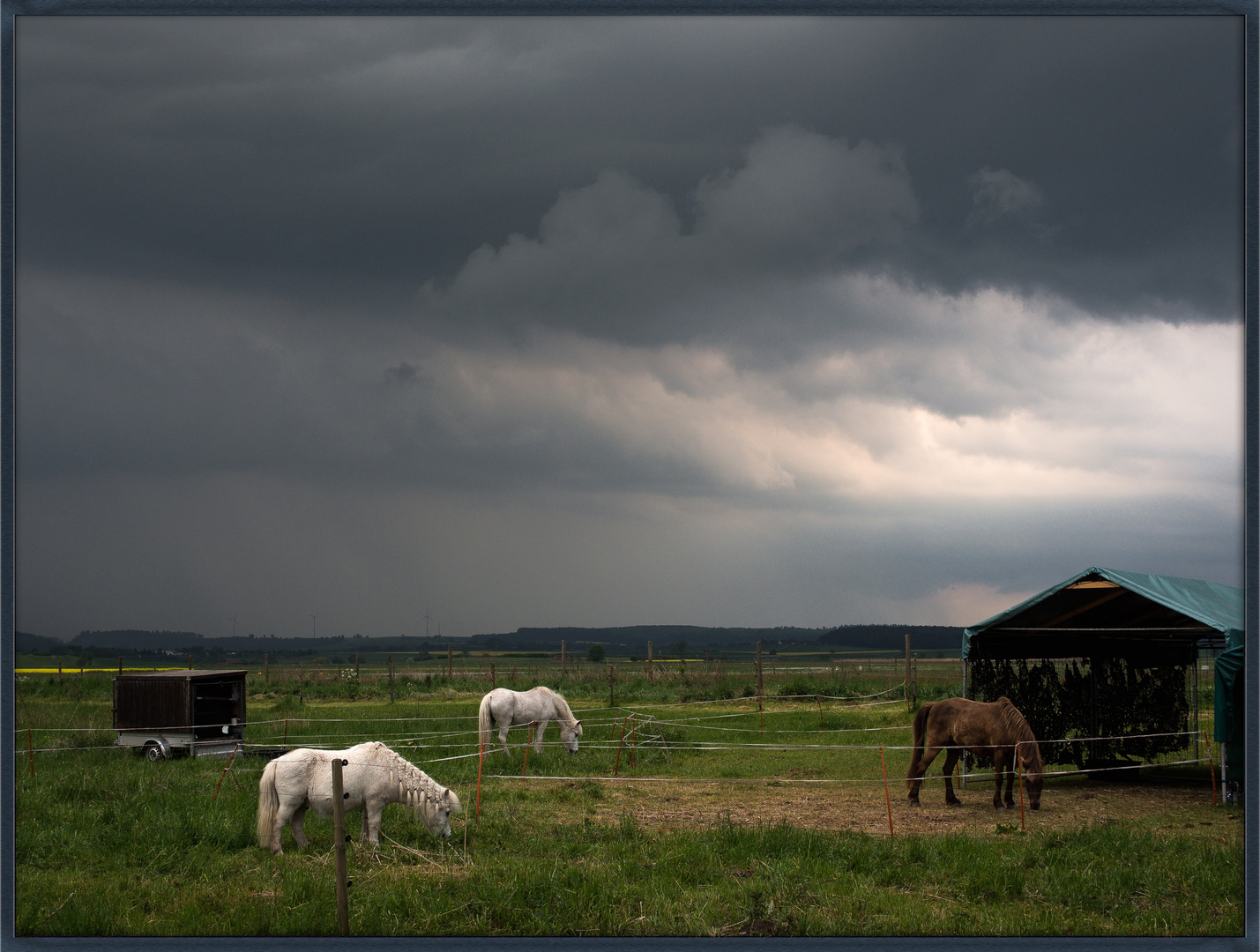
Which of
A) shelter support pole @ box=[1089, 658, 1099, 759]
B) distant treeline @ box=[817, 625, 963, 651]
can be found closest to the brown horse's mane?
shelter support pole @ box=[1089, 658, 1099, 759]

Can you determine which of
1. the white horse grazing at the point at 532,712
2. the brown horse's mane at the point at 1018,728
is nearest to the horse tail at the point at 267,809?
the white horse grazing at the point at 532,712

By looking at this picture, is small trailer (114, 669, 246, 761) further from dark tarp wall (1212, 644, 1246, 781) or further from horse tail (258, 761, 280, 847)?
dark tarp wall (1212, 644, 1246, 781)

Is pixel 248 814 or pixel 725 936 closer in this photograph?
pixel 725 936

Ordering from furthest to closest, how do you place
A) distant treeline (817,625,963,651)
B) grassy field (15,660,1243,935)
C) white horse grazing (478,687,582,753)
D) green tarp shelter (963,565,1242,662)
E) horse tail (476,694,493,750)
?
distant treeline (817,625,963,651)
white horse grazing (478,687,582,753)
horse tail (476,694,493,750)
green tarp shelter (963,565,1242,662)
grassy field (15,660,1243,935)

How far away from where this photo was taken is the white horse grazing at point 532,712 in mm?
17531

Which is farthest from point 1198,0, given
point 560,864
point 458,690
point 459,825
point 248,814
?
point 458,690

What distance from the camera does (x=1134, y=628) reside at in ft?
47.6

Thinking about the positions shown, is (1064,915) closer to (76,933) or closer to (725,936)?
(725,936)

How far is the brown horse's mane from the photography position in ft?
39.7

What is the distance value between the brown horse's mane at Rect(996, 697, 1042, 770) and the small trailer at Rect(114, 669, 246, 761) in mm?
13087

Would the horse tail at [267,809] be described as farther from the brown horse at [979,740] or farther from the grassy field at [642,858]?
the brown horse at [979,740]

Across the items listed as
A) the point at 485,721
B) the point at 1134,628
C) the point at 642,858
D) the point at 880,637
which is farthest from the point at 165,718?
the point at 880,637

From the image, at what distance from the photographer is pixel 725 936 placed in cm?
655
